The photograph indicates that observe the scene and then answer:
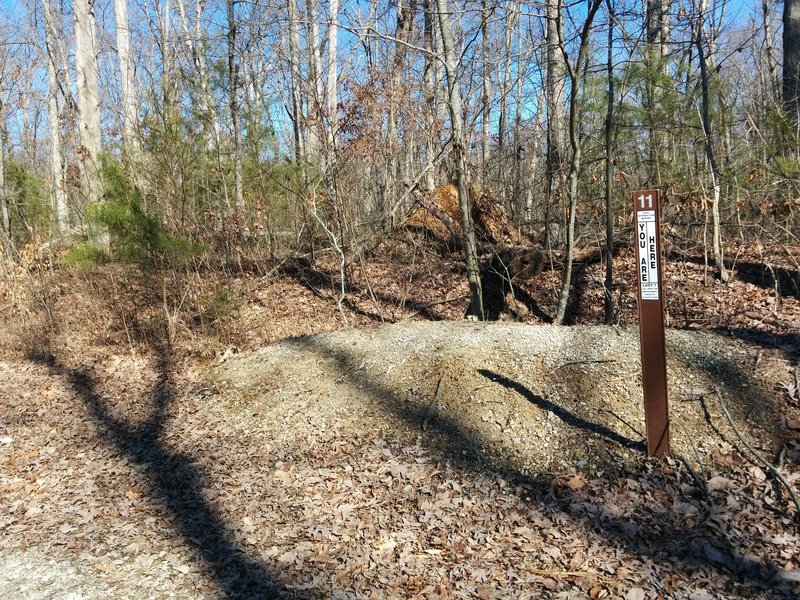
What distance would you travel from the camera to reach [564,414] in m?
4.81

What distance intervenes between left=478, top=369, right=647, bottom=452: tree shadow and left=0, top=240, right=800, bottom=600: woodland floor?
0.02m

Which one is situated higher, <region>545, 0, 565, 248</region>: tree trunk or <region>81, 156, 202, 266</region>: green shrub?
<region>545, 0, 565, 248</region>: tree trunk

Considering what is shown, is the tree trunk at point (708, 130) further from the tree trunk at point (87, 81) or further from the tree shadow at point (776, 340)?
the tree trunk at point (87, 81)

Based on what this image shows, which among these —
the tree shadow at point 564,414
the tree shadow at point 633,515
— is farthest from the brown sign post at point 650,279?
the tree shadow at point 633,515

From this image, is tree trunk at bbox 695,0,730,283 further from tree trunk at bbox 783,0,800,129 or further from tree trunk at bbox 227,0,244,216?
tree trunk at bbox 227,0,244,216

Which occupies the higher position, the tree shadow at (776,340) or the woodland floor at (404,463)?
the tree shadow at (776,340)

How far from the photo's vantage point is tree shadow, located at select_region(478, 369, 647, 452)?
440 centimetres

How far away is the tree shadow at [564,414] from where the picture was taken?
4.40m

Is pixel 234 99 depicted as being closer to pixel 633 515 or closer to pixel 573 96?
pixel 573 96

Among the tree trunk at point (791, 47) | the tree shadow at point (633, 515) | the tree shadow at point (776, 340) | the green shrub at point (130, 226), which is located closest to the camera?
the tree shadow at point (633, 515)

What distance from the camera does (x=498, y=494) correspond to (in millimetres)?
4148

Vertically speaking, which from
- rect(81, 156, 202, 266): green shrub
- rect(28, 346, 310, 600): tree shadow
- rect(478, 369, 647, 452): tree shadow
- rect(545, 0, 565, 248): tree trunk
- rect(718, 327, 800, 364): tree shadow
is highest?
rect(545, 0, 565, 248): tree trunk

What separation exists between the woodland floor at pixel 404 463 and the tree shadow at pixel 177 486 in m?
0.02

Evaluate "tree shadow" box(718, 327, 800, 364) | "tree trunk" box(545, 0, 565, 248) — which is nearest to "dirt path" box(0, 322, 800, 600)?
"tree shadow" box(718, 327, 800, 364)
